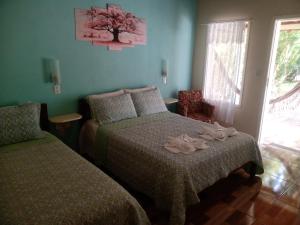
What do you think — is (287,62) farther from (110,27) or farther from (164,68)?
(110,27)

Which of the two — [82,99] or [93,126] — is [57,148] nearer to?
[93,126]

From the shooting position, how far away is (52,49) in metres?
2.82

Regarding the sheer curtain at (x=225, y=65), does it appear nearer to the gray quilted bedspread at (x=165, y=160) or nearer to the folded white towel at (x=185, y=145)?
the gray quilted bedspread at (x=165, y=160)

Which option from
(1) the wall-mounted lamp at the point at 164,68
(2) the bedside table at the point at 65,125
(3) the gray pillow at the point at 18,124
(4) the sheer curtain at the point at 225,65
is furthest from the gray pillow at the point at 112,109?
(4) the sheer curtain at the point at 225,65

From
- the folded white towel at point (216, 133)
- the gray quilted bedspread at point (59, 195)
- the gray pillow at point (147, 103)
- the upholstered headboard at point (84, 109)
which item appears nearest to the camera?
the gray quilted bedspread at point (59, 195)

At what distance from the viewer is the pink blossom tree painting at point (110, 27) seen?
3.03m

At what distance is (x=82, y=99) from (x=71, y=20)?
103cm

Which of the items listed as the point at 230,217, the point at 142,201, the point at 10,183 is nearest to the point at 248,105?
the point at 230,217

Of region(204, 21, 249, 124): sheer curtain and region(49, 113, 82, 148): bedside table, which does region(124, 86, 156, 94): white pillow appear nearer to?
region(49, 113, 82, 148): bedside table

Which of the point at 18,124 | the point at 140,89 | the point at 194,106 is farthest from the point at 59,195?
the point at 194,106

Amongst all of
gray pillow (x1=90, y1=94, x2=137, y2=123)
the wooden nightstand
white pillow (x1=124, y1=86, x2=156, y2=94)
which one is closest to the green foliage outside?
the wooden nightstand

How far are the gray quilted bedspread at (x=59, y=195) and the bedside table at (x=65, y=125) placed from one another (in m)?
0.83

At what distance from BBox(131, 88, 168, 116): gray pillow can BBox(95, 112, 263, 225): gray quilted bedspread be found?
342 millimetres

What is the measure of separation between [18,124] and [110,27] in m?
1.83
